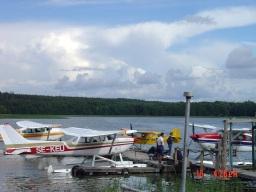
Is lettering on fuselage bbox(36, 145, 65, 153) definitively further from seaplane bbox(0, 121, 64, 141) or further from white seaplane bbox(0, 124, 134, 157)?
seaplane bbox(0, 121, 64, 141)

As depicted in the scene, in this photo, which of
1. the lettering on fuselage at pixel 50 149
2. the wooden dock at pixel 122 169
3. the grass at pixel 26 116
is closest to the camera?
the wooden dock at pixel 122 169

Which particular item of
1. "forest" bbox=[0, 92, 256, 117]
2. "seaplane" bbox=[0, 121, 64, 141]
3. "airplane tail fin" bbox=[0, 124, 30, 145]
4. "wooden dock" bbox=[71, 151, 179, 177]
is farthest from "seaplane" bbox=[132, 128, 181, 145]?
"forest" bbox=[0, 92, 256, 117]

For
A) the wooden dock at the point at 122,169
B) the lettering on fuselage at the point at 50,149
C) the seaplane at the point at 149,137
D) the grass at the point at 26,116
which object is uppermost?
the grass at the point at 26,116

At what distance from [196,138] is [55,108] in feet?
352

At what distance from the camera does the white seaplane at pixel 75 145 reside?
80.1 ft

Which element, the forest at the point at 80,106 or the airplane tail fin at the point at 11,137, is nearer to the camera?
the airplane tail fin at the point at 11,137

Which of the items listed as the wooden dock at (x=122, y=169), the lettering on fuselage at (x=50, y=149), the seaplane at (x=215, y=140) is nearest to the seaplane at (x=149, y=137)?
the seaplane at (x=215, y=140)

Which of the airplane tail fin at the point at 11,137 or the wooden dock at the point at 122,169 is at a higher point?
the airplane tail fin at the point at 11,137

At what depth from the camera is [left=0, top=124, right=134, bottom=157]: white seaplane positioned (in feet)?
80.1

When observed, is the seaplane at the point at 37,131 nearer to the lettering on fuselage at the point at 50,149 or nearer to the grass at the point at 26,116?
the lettering on fuselage at the point at 50,149

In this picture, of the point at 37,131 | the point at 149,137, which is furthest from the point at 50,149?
the point at 37,131

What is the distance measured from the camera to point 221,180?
16.2 m

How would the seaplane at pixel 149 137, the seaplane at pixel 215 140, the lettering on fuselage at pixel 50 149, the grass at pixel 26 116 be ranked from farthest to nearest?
1. the grass at pixel 26 116
2. the seaplane at pixel 149 137
3. the seaplane at pixel 215 140
4. the lettering on fuselage at pixel 50 149

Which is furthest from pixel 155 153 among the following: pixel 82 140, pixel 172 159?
pixel 82 140
